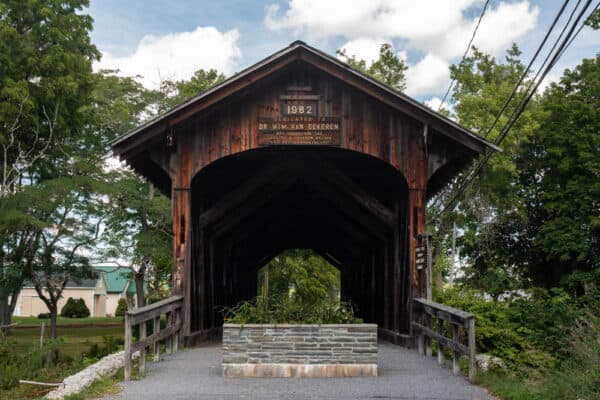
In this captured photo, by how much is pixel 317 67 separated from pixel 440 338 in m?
5.17

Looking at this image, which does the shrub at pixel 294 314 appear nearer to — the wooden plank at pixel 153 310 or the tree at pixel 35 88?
the wooden plank at pixel 153 310

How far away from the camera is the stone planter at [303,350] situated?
9039mm

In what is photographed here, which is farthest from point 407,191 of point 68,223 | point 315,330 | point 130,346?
point 68,223

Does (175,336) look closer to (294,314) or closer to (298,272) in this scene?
(294,314)

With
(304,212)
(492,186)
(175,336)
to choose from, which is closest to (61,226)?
(304,212)

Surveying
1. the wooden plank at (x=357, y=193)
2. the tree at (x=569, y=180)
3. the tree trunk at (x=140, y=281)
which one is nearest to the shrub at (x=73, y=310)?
the tree trunk at (x=140, y=281)

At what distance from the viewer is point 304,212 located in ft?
70.3

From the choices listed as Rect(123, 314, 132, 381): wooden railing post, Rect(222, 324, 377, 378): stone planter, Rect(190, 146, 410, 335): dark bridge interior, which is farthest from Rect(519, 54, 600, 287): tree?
Rect(123, 314, 132, 381): wooden railing post

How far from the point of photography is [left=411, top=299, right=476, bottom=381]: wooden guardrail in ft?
28.5

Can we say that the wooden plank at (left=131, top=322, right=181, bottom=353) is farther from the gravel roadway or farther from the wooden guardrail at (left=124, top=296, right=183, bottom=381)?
the gravel roadway

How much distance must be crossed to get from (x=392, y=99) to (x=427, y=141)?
39.3 inches

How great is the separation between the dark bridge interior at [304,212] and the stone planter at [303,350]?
365cm

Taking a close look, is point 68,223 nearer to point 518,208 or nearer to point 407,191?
point 407,191

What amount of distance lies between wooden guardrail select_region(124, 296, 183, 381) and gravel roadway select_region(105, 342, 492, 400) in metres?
0.35
